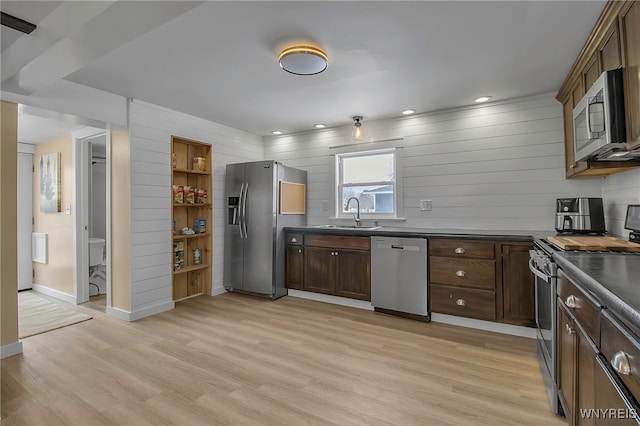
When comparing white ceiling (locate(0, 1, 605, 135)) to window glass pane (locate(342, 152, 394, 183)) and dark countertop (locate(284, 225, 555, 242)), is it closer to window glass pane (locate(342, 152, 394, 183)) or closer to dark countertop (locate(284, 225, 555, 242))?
window glass pane (locate(342, 152, 394, 183))

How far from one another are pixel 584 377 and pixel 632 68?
1561 mm

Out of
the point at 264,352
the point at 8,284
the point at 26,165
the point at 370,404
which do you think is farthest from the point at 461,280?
the point at 26,165

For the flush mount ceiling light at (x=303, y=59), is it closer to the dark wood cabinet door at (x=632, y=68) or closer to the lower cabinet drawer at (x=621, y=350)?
the dark wood cabinet door at (x=632, y=68)

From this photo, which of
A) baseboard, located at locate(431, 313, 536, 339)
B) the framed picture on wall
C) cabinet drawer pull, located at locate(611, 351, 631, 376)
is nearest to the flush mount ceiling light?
cabinet drawer pull, located at locate(611, 351, 631, 376)

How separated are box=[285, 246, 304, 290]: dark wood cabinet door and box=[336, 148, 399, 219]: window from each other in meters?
0.87

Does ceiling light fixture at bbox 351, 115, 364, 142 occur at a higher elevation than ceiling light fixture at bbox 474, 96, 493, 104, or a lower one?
lower

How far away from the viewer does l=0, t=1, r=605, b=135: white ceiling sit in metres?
1.78

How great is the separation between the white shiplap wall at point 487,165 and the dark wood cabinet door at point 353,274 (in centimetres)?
84

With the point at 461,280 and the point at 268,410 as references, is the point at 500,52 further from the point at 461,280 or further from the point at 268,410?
the point at 268,410

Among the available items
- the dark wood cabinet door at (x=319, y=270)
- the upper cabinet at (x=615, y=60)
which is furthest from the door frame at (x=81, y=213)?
the upper cabinet at (x=615, y=60)

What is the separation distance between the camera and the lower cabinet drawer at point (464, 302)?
9.53 ft

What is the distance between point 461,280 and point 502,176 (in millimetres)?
1304

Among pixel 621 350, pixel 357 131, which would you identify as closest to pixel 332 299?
pixel 357 131

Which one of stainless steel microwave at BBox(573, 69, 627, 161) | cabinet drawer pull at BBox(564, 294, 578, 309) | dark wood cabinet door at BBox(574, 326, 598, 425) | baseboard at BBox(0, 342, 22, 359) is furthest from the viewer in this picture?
baseboard at BBox(0, 342, 22, 359)
